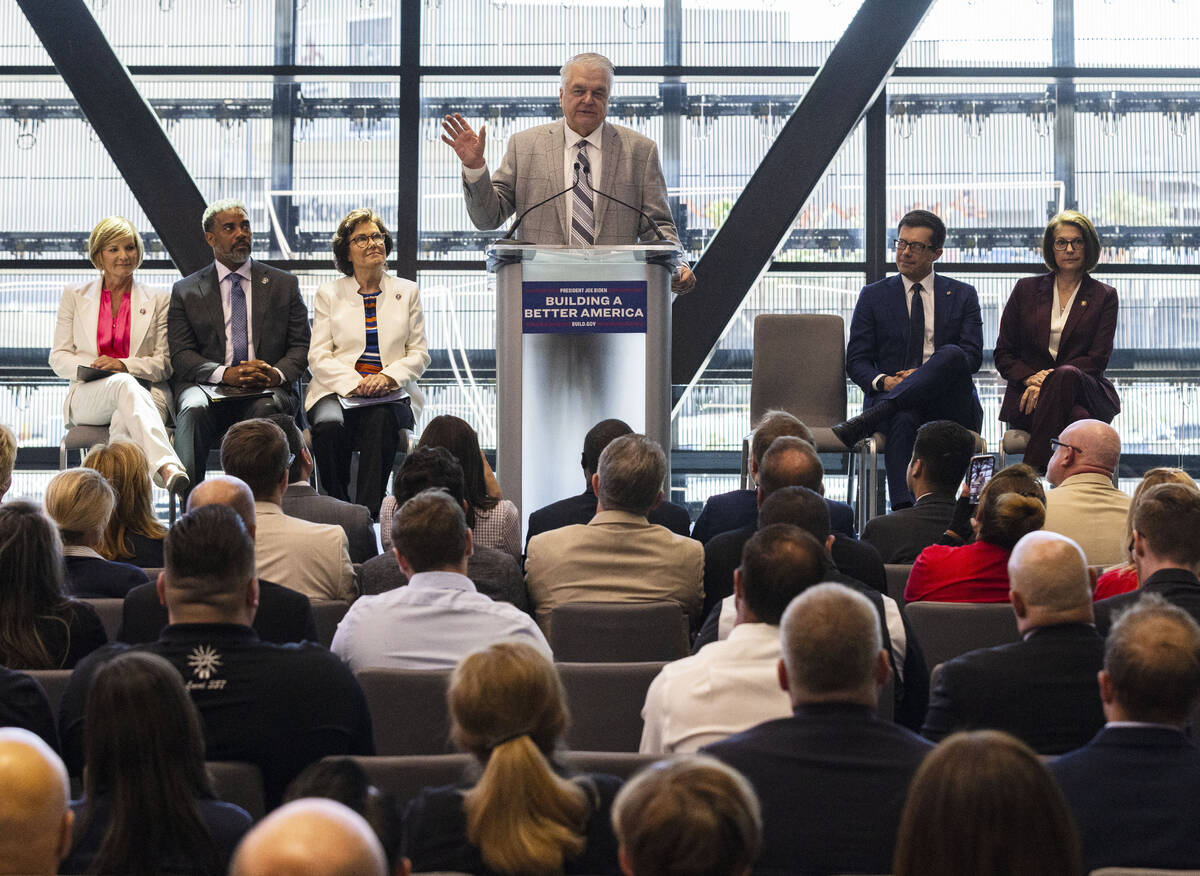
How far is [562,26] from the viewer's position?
805cm

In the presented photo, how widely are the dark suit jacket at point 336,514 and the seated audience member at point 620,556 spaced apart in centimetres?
93

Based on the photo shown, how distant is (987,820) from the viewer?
1484 mm

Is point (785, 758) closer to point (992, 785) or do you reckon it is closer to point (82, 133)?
point (992, 785)

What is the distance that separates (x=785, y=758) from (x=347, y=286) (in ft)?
15.4

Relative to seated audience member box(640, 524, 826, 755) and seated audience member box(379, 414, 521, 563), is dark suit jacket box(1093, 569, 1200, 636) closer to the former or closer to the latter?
seated audience member box(640, 524, 826, 755)

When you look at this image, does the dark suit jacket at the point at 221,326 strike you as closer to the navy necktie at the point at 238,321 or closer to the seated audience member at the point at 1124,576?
the navy necktie at the point at 238,321

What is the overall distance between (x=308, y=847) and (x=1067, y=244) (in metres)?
5.92

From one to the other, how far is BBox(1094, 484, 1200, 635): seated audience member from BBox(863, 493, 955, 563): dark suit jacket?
1.17 meters

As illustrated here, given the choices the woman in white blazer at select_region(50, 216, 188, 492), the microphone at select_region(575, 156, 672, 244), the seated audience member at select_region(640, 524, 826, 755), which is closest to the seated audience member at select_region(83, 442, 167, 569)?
the woman in white blazer at select_region(50, 216, 188, 492)

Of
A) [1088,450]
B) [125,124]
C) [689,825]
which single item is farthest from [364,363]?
[689,825]

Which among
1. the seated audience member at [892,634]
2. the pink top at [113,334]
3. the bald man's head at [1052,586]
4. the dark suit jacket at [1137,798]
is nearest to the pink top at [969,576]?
the seated audience member at [892,634]

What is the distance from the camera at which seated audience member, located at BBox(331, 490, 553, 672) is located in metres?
3.12

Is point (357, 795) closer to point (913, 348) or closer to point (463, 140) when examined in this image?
point (463, 140)

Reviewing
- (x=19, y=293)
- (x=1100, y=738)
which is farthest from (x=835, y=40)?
(x=1100, y=738)
